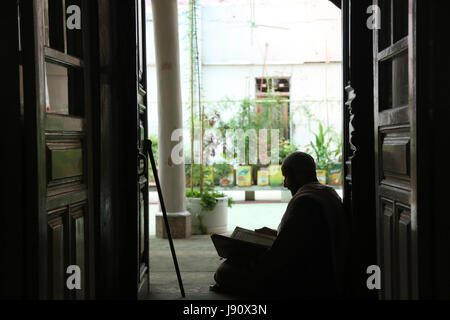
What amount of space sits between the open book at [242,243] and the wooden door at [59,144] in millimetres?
1192

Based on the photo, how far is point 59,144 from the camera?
6.89 ft

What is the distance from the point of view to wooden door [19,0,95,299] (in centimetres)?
171

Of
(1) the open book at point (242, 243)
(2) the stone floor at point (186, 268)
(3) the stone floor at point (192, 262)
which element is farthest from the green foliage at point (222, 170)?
(1) the open book at point (242, 243)

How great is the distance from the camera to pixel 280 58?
35.4 ft

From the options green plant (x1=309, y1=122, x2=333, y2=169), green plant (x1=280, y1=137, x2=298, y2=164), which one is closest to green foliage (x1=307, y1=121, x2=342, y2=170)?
green plant (x1=309, y1=122, x2=333, y2=169)

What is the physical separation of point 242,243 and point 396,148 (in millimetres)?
1588

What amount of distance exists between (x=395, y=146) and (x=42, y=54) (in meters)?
1.38

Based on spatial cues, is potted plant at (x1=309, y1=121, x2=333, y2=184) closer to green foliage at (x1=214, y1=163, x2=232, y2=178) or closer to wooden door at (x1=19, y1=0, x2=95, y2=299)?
green foliage at (x1=214, y1=163, x2=232, y2=178)

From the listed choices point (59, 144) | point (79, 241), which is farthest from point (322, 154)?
point (59, 144)

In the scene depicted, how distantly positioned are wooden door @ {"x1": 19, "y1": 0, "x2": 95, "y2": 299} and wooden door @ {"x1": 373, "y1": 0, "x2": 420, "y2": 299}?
49.0 inches

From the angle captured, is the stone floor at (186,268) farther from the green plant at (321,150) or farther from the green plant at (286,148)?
the green plant at (321,150)

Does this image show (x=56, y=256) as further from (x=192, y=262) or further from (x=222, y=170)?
(x=222, y=170)
